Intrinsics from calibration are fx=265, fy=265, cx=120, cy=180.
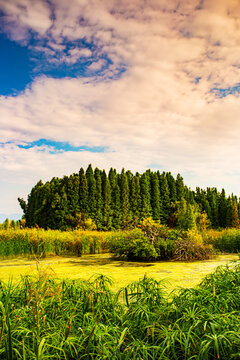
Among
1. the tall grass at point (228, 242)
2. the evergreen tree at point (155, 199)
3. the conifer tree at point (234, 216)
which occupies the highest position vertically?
the evergreen tree at point (155, 199)

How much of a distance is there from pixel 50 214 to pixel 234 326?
23.1m

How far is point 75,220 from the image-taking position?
885 inches

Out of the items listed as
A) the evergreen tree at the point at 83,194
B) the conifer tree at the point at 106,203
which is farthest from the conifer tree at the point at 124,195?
the evergreen tree at the point at 83,194

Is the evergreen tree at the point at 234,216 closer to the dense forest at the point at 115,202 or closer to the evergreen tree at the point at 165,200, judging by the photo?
the dense forest at the point at 115,202

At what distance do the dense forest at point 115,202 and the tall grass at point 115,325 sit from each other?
17074mm

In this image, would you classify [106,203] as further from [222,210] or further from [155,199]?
[222,210]

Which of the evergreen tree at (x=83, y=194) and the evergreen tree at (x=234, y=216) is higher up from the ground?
the evergreen tree at (x=83, y=194)

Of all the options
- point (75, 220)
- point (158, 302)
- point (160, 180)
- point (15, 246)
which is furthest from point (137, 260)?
point (160, 180)

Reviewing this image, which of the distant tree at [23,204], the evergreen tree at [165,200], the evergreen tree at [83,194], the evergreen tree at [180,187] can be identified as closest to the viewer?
the evergreen tree at [83,194]

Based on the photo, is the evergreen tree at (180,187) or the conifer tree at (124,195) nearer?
the conifer tree at (124,195)

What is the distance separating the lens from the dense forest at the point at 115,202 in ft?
75.7

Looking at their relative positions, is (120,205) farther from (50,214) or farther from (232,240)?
(232,240)

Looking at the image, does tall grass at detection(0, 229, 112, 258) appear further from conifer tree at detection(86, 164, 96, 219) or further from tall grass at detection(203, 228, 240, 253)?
conifer tree at detection(86, 164, 96, 219)

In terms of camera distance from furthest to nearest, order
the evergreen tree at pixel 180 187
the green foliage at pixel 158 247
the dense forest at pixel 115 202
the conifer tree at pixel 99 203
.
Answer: the evergreen tree at pixel 180 187 → the conifer tree at pixel 99 203 → the dense forest at pixel 115 202 → the green foliage at pixel 158 247
